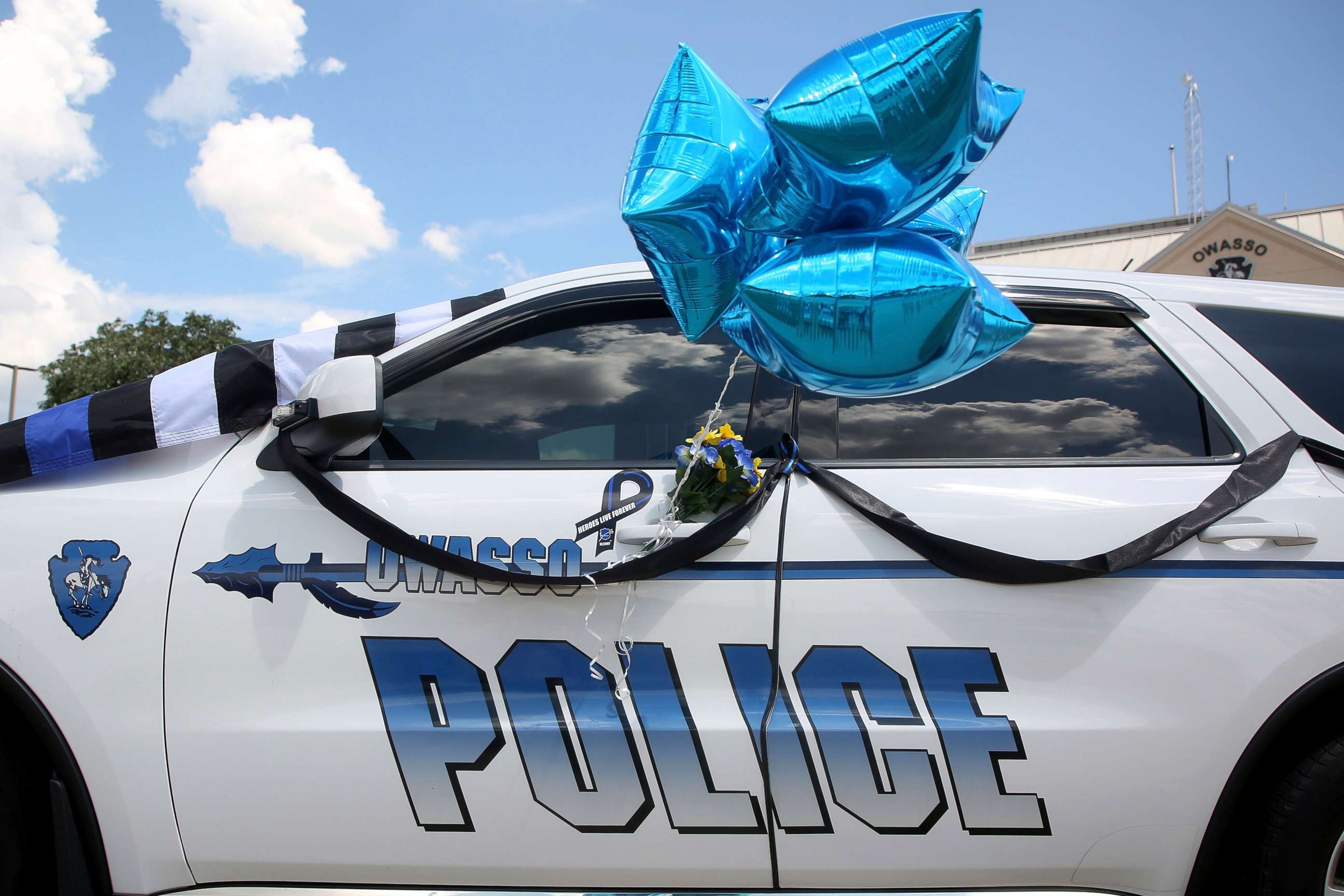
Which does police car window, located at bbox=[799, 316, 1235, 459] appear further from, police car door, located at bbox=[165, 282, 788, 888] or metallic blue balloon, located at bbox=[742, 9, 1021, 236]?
metallic blue balloon, located at bbox=[742, 9, 1021, 236]

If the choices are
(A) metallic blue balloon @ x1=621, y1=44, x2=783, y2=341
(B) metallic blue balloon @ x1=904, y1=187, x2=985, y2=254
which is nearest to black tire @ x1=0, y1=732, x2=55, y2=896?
(A) metallic blue balloon @ x1=621, y1=44, x2=783, y2=341

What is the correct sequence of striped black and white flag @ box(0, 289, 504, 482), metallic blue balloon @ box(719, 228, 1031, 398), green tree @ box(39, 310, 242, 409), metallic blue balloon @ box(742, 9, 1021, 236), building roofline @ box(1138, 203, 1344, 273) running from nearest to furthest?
metallic blue balloon @ box(742, 9, 1021, 236), metallic blue balloon @ box(719, 228, 1031, 398), striped black and white flag @ box(0, 289, 504, 482), building roofline @ box(1138, 203, 1344, 273), green tree @ box(39, 310, 242, 409)

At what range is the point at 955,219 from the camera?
7.49 ft

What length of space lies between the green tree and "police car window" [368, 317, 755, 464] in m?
25.0

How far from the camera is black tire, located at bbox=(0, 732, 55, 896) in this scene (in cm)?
188

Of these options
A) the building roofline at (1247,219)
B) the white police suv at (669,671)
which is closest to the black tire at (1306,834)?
the white police suv at (669,671)

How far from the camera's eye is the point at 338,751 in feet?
6.09

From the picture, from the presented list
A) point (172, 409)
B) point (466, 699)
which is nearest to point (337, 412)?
point (172, 409)

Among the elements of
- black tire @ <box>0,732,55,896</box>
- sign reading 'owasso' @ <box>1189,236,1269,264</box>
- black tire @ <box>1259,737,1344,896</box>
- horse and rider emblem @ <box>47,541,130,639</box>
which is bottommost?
black tire @ <box>1259,737,1344,896</box>

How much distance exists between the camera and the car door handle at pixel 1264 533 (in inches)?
72.3

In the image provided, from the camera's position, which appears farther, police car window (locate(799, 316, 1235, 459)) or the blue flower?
police car window (locate(799, 316, 1235, 459))

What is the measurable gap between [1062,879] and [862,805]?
0.48 meters

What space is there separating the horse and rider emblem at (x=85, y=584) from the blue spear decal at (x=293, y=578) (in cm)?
19

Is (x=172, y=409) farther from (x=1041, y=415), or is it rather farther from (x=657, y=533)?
(x=1041, y=415)
